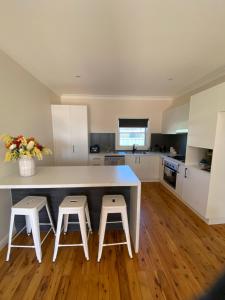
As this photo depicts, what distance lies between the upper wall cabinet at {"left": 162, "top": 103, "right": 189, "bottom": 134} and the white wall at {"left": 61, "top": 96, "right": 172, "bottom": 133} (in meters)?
0.35

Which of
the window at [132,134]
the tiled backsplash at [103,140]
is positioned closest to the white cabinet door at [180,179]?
the window at [132,134]

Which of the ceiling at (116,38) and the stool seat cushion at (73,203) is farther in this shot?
the stool seat cushion at (73,203)

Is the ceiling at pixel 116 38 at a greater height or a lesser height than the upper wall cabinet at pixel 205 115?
greater

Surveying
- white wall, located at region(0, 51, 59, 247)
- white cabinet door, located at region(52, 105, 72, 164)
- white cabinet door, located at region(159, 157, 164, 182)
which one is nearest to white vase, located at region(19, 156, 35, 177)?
white wall, located at region(0, 51, 59, 247)

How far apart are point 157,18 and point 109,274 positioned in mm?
2575

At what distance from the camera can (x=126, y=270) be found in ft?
5.39

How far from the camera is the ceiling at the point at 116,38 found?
1260 mm

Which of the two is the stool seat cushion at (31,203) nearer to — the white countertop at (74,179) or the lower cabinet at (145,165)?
the white countertop at (74,179)

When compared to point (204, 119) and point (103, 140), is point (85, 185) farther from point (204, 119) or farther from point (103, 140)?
→ point (103, 140)

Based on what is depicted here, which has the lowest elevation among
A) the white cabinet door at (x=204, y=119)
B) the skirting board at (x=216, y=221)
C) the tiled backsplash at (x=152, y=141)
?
the skirting board at (x=216, y=221)

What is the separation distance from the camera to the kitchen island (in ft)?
5.62

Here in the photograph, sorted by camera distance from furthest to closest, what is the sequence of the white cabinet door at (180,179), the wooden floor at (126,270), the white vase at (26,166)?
1. the white cabinet door at (180,179)
2. the white vase at (26,166)
3. the wooden floor at (126,270)

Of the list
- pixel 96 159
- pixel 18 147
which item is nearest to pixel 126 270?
pixel 18 147

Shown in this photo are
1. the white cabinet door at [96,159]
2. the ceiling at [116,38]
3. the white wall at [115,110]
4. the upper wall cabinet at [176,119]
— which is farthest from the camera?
the white wall at [115,110]
